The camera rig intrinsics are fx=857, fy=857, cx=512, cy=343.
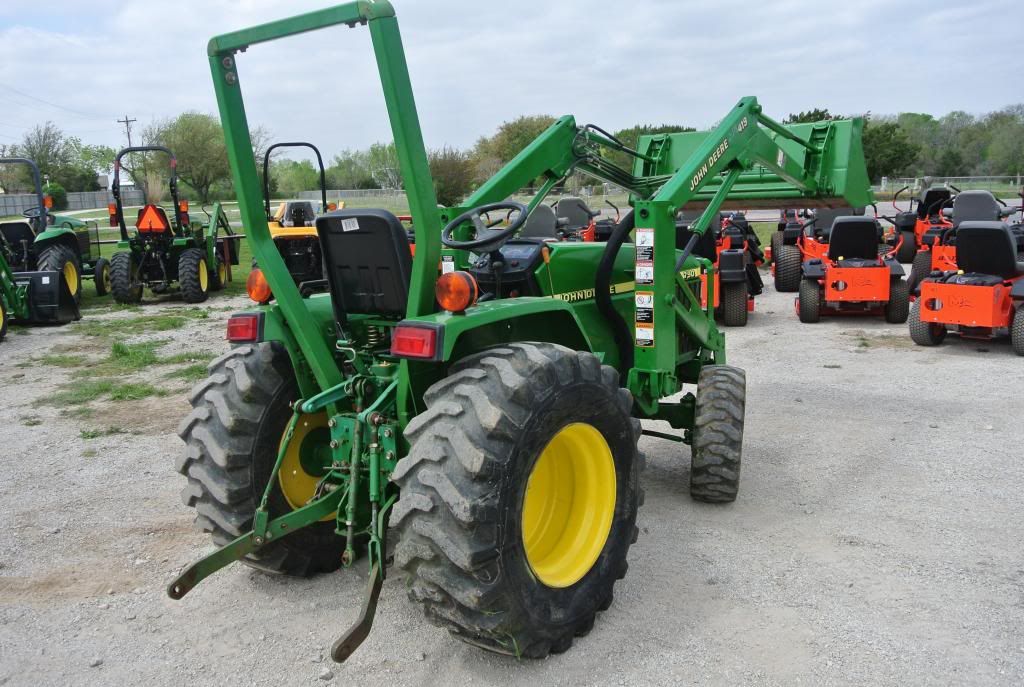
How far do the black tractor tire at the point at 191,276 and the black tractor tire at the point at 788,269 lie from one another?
9700 mm

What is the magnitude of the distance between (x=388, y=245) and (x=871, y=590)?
8.59 ft

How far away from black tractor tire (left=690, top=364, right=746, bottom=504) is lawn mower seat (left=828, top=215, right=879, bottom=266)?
6.86 m

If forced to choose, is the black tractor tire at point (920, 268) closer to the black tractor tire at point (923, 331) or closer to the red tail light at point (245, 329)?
the black tractor tire at point (923, 331)

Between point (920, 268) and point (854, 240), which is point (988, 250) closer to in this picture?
point (854, 240)

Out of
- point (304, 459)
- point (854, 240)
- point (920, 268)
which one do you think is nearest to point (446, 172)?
point (854, 240)

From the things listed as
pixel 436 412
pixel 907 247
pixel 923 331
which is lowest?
pixel 923 331

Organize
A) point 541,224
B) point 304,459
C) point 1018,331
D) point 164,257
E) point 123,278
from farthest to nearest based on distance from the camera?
point 164,257, point 123,278, point 541,224, point 1018,331, point 304,459

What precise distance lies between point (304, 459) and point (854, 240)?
9.08 meters

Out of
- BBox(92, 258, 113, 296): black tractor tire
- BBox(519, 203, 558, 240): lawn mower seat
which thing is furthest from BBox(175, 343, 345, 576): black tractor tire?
BBox(92, 258, 113, 296): black tractor tire

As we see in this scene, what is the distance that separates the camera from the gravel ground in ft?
10.7

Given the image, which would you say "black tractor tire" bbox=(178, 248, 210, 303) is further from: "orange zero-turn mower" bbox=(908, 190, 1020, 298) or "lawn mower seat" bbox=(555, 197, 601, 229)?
"orange zero-turn mower" bbox=(908, 190, 1020, 298)

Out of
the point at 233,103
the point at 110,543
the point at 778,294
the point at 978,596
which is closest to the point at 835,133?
the point at 978,596

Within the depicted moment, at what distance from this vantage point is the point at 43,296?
11789mm

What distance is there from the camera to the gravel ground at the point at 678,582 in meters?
3.27
